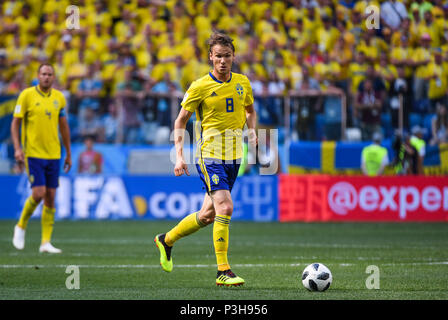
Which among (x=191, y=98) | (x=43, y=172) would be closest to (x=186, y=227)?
(x=191, y=98)

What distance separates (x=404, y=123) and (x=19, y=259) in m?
9.90

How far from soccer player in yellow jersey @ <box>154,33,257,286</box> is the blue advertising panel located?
988 cm

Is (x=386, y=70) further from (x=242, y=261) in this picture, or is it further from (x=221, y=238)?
(x=221, y=238)

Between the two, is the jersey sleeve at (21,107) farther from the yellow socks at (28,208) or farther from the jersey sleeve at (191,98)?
the jersey sleeve at (191,98)

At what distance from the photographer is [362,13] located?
18.9 meters

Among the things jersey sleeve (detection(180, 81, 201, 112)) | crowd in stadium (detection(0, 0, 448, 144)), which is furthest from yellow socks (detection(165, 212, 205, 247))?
crowd in stadium (detection(0, 0, 448, 144))

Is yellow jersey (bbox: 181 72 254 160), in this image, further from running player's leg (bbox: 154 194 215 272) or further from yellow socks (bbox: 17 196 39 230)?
yellow socks (bbox: 17 196 39 230)

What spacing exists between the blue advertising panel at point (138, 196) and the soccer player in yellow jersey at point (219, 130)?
9.88m

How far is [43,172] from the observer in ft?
35.8

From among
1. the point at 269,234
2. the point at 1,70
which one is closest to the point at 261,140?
the point at 269,234

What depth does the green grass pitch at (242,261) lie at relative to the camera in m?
6.73

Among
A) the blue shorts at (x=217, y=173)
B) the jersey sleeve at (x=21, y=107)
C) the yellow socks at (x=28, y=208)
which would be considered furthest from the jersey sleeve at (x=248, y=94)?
the yellow socks at (x=28, y=208)

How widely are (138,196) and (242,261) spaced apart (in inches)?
335

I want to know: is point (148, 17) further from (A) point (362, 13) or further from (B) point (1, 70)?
(A) point (362, 13)
